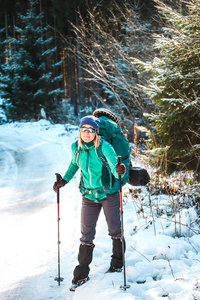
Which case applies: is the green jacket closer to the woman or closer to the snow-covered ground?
the woman

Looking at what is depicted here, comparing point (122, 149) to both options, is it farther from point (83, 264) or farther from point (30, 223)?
point (30, 223)

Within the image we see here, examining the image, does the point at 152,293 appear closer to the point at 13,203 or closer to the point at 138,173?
the point at 138,173

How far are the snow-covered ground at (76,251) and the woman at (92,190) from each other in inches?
11.1

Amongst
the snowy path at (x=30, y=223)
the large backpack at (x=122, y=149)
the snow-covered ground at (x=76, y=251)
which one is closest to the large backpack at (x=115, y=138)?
the large backpack at (x=122, y=149)

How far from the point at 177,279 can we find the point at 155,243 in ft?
3.06

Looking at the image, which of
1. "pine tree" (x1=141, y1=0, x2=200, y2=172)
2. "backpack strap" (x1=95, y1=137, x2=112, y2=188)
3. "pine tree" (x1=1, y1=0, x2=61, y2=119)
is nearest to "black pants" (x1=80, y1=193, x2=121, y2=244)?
"backpack strap" (x1=95, y1=137, x2=112, y2=188)

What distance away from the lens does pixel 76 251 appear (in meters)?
4.47

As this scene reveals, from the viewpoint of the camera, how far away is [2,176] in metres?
8.88

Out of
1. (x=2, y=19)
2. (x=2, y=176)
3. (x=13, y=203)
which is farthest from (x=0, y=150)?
(x=2, y=19)

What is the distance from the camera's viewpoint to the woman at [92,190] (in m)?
3.34

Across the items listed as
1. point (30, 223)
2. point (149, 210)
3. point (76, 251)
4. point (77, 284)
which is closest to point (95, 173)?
point (77, 284)

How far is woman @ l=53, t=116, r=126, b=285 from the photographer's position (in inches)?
132

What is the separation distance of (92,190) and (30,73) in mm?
20901

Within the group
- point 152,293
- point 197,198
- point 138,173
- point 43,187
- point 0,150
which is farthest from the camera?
point 0,150
